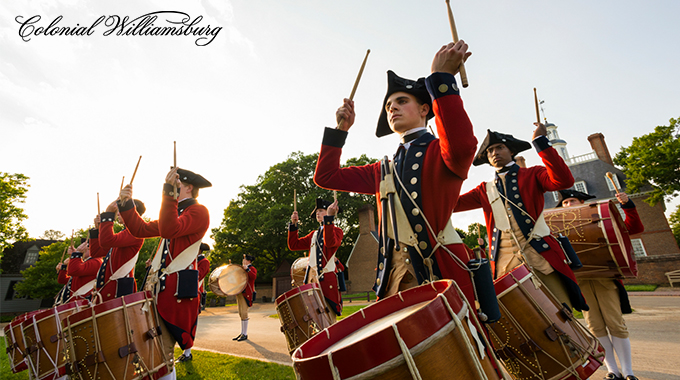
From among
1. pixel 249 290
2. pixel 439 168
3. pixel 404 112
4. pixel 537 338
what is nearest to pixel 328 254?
pixel 537 338

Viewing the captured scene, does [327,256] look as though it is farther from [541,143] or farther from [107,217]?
[541,143]

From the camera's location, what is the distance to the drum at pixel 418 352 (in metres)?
1.20

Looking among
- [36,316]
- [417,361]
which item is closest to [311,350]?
[417,361]

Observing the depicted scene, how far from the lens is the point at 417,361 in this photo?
123cm

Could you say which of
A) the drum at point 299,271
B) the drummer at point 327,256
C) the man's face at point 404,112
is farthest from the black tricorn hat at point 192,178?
the drum at point 299,271

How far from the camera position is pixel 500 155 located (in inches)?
169

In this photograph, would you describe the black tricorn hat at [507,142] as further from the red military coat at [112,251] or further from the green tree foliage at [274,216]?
the green tree foliage at [274,216]

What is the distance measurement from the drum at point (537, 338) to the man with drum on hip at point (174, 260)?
3258 millimetres

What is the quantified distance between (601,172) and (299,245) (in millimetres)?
35298

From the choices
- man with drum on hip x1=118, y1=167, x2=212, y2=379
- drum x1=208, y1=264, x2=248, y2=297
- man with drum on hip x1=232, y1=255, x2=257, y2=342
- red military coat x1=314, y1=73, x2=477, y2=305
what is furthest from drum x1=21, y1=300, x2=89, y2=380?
drum x1=208, y1=264, x2=248, y2=297

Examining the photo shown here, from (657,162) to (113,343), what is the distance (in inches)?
1252

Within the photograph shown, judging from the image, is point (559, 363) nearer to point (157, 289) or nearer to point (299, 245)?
point (157, 289)

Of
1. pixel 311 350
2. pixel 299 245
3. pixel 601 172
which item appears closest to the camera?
pixel 311 350

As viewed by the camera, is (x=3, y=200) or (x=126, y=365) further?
(x=3, y=200)
